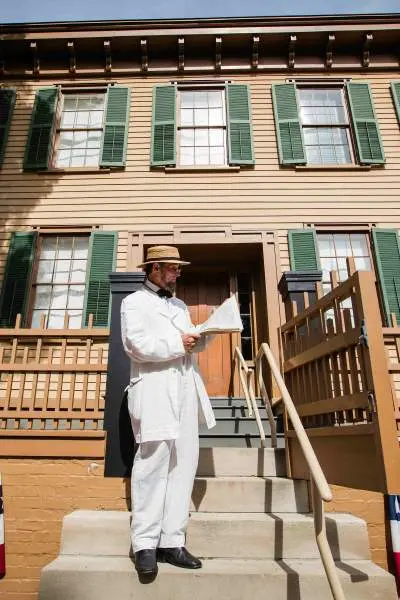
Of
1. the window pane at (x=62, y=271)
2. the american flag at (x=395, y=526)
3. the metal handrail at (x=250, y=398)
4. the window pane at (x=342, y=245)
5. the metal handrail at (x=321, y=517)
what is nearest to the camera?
the metal handrail at (x=321, y=517)

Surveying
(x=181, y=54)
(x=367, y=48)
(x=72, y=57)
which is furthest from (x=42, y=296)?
(x=367, y=48)

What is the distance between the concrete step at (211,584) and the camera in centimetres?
242

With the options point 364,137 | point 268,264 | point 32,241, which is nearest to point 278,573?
point 268,264

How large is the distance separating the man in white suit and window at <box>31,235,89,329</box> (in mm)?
4275

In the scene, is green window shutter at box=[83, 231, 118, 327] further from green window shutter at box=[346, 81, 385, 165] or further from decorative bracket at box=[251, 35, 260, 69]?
Answer: green window shutter at box=[346, 81, 385, 165]

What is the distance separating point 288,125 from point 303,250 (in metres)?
2.67

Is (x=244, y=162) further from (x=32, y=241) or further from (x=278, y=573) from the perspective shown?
(x=278, y=573)

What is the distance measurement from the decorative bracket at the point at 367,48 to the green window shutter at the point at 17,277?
7.49 m

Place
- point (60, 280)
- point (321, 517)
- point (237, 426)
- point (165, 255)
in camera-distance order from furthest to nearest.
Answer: point (60, 280) → point (237, 426) → point (165, 255) → point (321, 517)

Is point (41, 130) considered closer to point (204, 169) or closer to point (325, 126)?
point (204, 169)

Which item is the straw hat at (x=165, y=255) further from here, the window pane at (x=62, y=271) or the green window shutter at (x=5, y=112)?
the green window shutter at (x=5, y=112)

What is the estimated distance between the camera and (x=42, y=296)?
7.17m

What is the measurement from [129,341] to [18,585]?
2.35 meters

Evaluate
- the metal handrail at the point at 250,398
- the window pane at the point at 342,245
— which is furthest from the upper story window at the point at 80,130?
the metal handrail at the point at 250,398
